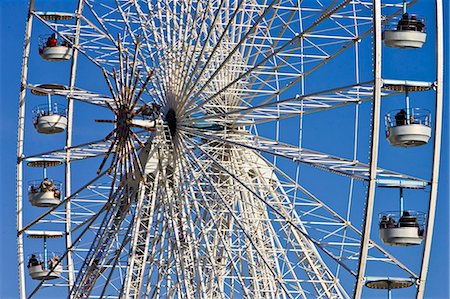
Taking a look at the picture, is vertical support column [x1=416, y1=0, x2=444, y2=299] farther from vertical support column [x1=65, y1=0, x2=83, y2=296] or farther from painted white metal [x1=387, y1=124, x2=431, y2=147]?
vertical support column [x1=65, y1=0, x2=83, y2=296]

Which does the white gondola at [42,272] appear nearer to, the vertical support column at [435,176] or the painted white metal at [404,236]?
the painted white metal at [404,236]

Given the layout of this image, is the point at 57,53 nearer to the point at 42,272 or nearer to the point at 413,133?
the point at 42,272

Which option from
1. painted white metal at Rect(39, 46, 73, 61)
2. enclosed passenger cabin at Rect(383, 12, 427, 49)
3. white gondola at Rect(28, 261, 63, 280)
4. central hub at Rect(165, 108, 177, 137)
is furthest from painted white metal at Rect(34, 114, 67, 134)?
enclosed passenger cabin at Rect(383, 12, 427, 49)

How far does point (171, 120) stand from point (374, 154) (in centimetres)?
1000

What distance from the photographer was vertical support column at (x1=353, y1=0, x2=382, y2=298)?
40.7 metres

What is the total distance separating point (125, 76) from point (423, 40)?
9571 mm

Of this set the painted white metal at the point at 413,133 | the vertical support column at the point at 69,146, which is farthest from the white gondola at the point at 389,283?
the vertical support column at the point at 69,146

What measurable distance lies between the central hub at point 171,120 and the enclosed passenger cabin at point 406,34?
773 cm

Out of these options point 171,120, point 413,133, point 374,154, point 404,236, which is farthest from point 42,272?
point 374,154

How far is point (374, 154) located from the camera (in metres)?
40.9

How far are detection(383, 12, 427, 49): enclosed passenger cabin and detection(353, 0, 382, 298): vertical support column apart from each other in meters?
1.80

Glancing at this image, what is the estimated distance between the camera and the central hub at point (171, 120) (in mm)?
49688

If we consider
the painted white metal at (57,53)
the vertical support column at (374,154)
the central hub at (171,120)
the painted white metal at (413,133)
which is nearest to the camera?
the vertical support column at (374,154)

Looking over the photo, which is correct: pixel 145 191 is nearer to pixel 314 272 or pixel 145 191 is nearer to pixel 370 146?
pixel 314 272
